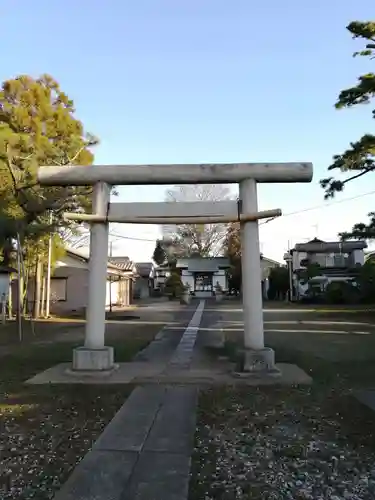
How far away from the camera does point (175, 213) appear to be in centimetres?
786

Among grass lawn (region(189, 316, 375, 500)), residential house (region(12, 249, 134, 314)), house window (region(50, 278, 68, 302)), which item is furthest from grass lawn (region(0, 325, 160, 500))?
house window (region(50, 278, 68, 302))

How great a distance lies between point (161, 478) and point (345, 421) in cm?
246

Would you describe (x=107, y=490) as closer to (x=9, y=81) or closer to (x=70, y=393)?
(x=70, y=393)

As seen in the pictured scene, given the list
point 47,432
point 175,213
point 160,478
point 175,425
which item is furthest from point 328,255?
point 160,478

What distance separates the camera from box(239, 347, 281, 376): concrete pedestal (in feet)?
23.8

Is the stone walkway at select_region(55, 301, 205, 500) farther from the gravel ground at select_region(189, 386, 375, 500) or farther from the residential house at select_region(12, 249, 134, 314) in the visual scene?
the residential house at select_region(12, 249, 134, 314)

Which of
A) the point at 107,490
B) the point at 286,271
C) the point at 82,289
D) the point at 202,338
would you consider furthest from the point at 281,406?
the point at 286,271

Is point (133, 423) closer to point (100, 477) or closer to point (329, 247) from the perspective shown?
point (100, 477)

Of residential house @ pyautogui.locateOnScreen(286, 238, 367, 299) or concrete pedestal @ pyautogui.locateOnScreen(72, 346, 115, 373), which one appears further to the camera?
residential house @ pyautogui.locateOnScreen(286, 238, 367, 299)

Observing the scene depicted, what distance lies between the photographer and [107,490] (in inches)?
123

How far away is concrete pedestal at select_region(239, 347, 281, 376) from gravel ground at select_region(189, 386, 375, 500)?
1240 mm

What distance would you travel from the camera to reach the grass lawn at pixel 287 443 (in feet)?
10.6

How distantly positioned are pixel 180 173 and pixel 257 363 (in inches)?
134

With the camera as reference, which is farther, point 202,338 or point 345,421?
point 202,338
